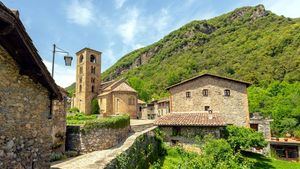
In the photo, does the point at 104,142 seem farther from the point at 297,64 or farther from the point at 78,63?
the point at 297,64

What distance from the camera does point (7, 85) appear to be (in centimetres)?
561

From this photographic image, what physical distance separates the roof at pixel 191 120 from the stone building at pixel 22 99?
16.0m

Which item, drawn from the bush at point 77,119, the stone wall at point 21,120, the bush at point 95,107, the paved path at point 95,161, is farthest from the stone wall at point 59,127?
the bush at point 95,107

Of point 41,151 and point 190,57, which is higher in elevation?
point 190,57

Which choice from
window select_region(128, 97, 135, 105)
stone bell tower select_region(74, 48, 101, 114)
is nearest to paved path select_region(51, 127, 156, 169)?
window select_region(128, 97, 135, 105)

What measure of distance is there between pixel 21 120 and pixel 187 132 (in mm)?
17613

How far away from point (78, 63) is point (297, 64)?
52529mm

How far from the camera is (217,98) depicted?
27.9 metres

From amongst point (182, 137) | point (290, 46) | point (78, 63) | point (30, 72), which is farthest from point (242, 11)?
point (30, 72)

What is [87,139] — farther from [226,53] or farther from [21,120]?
[226,53]

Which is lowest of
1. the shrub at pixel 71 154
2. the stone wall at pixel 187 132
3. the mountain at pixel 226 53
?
the shrub at pixel 71 154

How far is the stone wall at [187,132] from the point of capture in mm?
21141

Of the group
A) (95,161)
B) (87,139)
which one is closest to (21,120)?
(95,161)

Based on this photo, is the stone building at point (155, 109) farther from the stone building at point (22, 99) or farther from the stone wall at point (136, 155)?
the stone building at point (22, 99)
